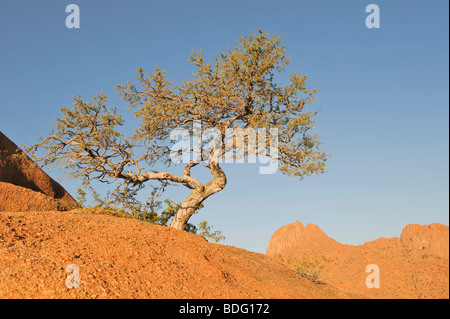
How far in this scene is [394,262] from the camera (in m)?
66.7

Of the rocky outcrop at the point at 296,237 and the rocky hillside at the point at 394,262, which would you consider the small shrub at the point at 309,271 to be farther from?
the rocky outcrop at the point at 296,237

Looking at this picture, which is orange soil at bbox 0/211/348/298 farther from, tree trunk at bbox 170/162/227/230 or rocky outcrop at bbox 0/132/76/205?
rocky outcrop at bbox 0/132/76/205

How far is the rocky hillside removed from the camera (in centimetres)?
5444

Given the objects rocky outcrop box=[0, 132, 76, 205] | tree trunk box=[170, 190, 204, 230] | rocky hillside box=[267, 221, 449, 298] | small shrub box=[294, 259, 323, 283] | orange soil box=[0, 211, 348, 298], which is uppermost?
rocky outcrop box=[0, 132, 76, 205]

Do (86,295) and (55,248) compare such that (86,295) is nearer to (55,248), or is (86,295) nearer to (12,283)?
(12,283)

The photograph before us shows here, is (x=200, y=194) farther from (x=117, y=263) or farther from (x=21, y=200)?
(x=21, y=200)

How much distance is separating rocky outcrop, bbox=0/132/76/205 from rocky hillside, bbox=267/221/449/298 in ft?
56.4

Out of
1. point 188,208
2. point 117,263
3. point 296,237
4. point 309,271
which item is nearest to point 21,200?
point 188,208

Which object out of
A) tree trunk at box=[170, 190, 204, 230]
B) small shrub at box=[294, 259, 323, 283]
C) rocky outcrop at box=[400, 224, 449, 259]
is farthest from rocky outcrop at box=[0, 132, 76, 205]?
rocky outcrop at box=[400, 224, 449, 259]

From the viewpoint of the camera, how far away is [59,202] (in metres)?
21.5

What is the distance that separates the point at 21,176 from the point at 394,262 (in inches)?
2508
